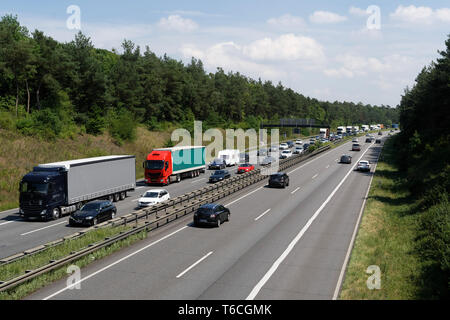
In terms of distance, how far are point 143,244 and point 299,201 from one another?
661 inches

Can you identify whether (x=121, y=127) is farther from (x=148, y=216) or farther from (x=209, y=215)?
(x=209, y=215)

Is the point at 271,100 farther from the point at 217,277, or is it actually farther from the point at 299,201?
the point at 217,277

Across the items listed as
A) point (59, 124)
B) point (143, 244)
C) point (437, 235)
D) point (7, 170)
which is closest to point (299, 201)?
point (437, 235)

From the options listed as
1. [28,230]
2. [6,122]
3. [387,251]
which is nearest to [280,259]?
[387,251]

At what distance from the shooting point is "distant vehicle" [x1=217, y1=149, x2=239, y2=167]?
207 ft

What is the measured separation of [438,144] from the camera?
166 ft

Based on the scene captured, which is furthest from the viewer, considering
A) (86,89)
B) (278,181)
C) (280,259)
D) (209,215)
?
(86,89)

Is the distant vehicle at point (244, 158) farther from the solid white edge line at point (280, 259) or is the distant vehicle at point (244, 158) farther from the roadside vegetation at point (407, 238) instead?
the solid white edge line at point (280, 259)

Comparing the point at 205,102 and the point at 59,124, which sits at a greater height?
the point at 205,102

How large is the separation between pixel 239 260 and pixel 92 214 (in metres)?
11.6

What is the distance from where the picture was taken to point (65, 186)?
29469 mm

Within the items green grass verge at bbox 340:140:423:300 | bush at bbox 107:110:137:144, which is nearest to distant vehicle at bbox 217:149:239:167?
bush at bbox 107:110:137:144

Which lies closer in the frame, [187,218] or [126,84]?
[187,218]
